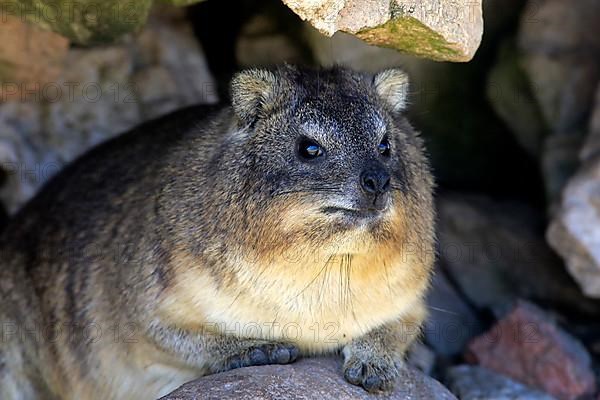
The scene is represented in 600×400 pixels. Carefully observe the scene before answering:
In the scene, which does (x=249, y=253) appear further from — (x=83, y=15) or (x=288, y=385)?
(x=83, y=15)

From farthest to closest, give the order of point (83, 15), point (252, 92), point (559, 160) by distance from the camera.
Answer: point (559, 160), point (83, 15), point (252, 92)

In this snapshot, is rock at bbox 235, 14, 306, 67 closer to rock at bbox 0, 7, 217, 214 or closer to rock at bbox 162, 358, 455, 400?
rock at bbox 0, 7, 217, 214

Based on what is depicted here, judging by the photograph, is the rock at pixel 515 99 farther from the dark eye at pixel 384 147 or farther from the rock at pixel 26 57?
the rock at pixel 26 57

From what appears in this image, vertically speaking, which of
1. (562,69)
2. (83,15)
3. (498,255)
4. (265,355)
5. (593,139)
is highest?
(83,15)

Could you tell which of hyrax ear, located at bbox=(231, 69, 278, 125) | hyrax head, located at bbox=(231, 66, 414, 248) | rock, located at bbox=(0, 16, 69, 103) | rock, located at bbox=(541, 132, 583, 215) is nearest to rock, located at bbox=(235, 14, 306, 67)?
rock, located at bbox=(0, 16, 69, 103)

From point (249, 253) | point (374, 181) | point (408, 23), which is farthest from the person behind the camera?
point (249, 253)

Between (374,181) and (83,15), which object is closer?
(374,181)

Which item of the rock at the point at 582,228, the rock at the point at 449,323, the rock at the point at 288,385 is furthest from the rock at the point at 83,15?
the rock at the point at 582,228

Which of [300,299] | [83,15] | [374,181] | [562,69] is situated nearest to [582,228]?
[562,69]
